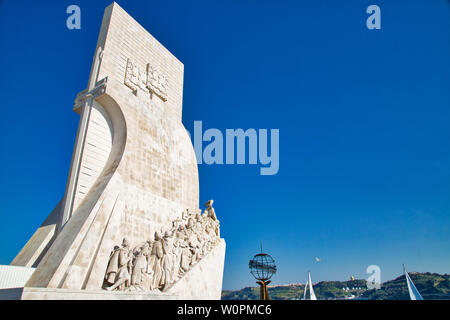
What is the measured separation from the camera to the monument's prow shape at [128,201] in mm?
6621

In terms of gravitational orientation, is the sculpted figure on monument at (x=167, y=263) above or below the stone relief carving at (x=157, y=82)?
below

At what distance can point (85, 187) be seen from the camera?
8289 millimetres

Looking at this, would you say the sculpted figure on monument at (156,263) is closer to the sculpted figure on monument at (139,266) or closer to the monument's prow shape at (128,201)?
the monument's prow shape at (128,201)

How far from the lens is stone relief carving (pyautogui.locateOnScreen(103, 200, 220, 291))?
6.78 m

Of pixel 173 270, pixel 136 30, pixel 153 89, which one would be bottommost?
pixel 173 270

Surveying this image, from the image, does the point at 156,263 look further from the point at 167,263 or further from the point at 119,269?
the point at 119,269

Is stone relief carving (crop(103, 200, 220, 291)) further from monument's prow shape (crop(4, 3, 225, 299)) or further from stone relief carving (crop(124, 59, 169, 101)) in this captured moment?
stone relief carving (crop(124, 59, 169, 101))

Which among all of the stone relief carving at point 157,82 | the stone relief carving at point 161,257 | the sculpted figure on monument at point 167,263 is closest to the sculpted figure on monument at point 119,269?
the stone relief carving at point 161,257

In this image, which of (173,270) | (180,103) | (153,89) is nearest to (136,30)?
(153,89)

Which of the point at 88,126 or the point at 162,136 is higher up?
the point at 162,136

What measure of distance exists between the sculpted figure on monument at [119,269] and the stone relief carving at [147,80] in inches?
241
